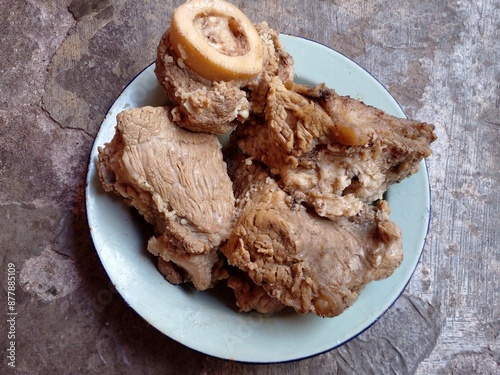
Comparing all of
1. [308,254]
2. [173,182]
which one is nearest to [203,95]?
[173,182]

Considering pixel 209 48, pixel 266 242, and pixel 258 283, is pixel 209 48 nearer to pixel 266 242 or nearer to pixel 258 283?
pixel 266 242

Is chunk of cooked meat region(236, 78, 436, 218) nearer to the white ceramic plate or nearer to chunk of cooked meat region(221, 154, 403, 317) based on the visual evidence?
chunk of cooked meat region(221, 154, 403, 317)

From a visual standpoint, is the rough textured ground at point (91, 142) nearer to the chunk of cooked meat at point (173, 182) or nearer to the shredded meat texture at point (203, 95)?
the chunk of cooked meat at point (173, 182)

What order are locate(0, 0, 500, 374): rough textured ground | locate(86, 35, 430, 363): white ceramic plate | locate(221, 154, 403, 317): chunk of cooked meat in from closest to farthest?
locate(221, 154, 403, 317): chunk of cooked meat, locate(86, 35, 430, 363): white ceramic plate, locate(0, 0, 500, 374): rough textured ground

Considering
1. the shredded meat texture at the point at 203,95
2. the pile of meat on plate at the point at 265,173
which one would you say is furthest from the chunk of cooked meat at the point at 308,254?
the shredded meat texture at the point at 203,95

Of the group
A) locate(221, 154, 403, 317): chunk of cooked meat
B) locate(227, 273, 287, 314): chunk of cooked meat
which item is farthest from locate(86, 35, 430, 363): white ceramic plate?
locate(221, 154, 403, 317): chunk of cooked meat

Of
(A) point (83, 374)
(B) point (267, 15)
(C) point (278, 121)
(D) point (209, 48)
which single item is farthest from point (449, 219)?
(A) point (83, 374)
